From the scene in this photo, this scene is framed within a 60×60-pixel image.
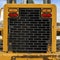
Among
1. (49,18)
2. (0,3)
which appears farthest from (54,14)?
(0,3)

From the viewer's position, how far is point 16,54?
14.6m

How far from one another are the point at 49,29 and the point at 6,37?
761mm

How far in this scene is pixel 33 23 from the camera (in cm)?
1470

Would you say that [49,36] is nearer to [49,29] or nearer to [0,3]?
[49,29]

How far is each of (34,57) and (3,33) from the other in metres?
0.69

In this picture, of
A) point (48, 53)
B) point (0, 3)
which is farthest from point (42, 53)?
point (0, 3)

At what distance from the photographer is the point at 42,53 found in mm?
14633

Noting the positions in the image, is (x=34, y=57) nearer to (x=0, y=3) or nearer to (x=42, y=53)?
(x=42, y=53)

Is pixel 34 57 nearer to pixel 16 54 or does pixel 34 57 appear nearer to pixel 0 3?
pixel 16 54

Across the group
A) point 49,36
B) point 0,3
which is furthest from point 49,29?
point 0,3

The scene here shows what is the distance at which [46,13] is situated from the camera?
14688 millimetres

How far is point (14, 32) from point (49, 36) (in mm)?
614

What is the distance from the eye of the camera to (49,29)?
14.7 m

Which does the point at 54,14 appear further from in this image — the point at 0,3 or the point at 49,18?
the point at 0,3
